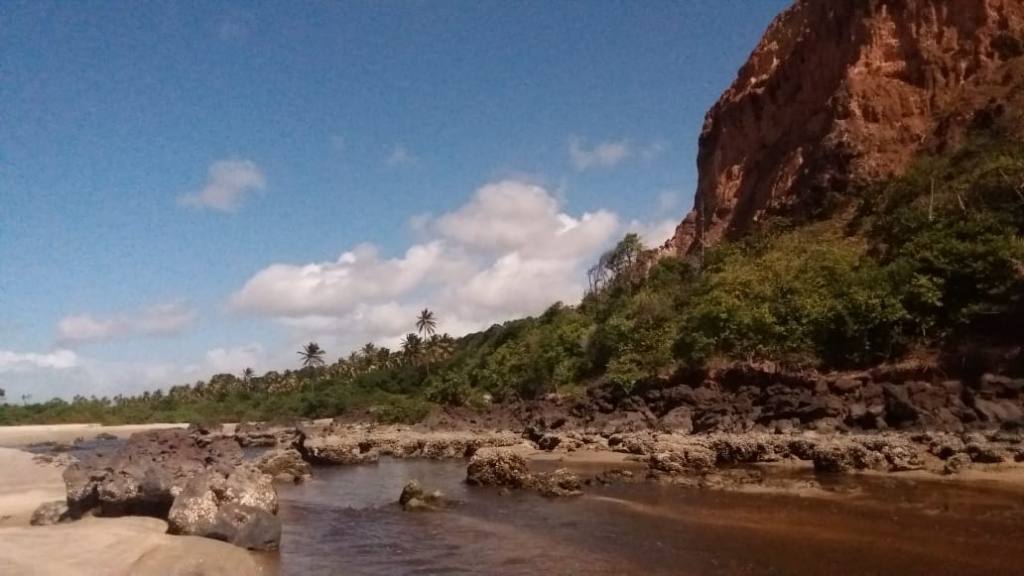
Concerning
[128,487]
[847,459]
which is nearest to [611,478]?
[847,459]

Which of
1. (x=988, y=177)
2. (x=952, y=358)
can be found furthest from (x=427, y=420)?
(x=988, y=177)

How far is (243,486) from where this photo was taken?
16.7 m

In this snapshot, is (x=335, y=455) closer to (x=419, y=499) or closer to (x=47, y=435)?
(x=419, y=499)

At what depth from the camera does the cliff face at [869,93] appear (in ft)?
189

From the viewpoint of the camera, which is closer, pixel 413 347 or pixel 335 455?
pixel 335 455

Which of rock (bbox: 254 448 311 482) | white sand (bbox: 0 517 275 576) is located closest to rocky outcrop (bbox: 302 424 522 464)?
rock (bbox: 254 448 311 482)

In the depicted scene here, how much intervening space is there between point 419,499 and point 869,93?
178 feet

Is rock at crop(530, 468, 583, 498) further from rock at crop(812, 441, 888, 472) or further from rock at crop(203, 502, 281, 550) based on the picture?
rock at crop(203, 502, 281, 550)

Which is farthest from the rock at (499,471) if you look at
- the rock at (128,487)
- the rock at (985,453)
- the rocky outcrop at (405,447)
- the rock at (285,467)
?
the rock at (985,453)

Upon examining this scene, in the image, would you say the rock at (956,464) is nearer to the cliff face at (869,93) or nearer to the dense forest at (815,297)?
the dense forest at (815,297)

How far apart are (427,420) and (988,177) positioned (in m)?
40.5

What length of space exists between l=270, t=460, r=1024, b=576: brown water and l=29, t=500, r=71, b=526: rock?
197 inches

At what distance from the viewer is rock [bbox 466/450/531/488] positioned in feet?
83.3

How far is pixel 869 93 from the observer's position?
60.7 meters
